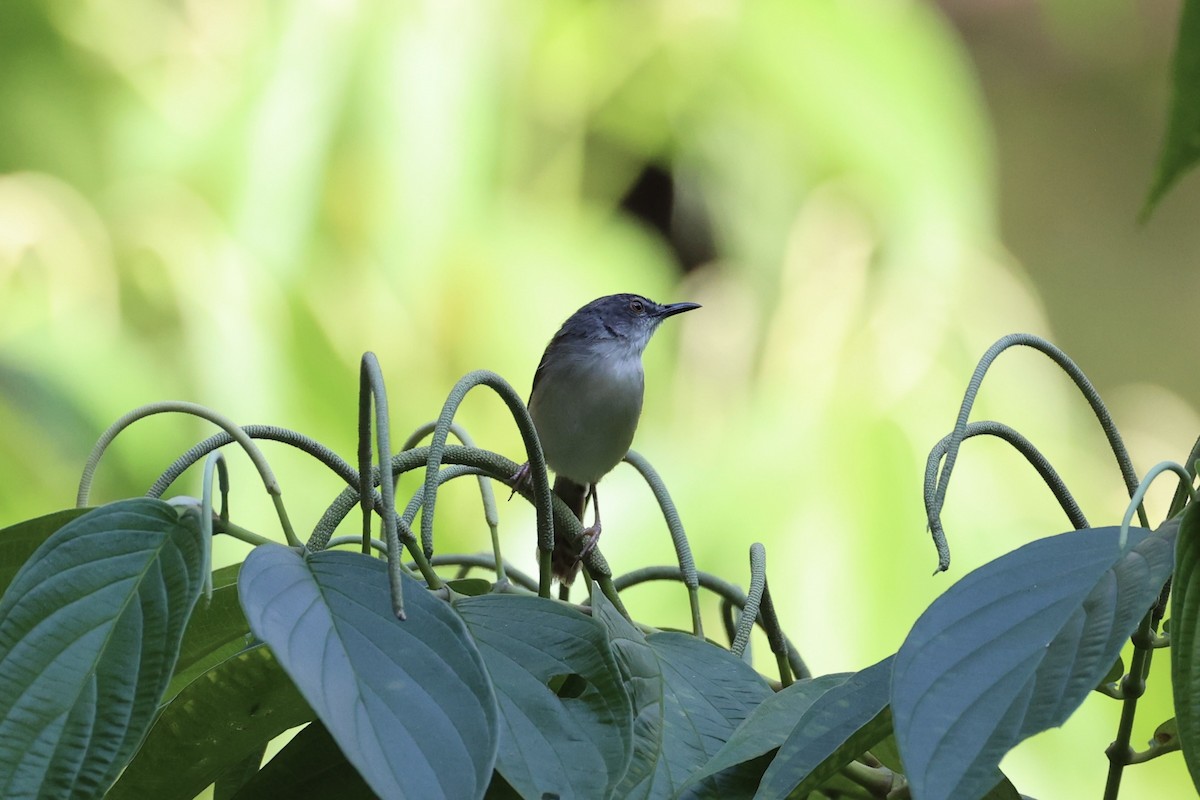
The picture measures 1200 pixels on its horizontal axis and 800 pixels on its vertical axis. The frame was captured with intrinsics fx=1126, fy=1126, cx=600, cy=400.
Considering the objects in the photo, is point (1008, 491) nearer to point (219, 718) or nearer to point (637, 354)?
point (637, 354)

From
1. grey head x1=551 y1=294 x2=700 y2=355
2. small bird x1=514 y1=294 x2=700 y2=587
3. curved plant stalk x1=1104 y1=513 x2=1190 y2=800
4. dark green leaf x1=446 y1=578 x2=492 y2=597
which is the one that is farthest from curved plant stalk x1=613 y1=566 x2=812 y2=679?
grey head x1=551 y1=294 x2=700 y2=355

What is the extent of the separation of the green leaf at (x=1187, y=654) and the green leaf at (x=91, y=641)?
1.79ft

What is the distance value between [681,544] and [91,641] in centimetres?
52

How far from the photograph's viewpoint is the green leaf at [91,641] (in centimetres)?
61

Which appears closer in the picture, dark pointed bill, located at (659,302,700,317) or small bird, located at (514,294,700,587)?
small bird, located at (514,294,700,587)

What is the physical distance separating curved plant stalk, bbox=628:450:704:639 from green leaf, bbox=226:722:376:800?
30 cm

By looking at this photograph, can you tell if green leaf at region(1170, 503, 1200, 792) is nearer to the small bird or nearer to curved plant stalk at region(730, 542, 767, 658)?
curved plant stalk at region(730, 542, 767, 658)

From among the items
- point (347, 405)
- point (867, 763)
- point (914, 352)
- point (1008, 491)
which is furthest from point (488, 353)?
point (867, 763)

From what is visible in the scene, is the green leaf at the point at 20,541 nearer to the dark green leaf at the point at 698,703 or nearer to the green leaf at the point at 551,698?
the green leaf at the point at 551,698

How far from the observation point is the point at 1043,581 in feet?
2.13

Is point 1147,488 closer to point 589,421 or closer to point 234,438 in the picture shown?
point 234,438

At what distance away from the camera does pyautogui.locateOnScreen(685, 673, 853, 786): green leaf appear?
0.69m

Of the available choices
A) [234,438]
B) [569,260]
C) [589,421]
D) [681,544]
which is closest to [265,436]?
[234,438]

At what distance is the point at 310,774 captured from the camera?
0.73m
